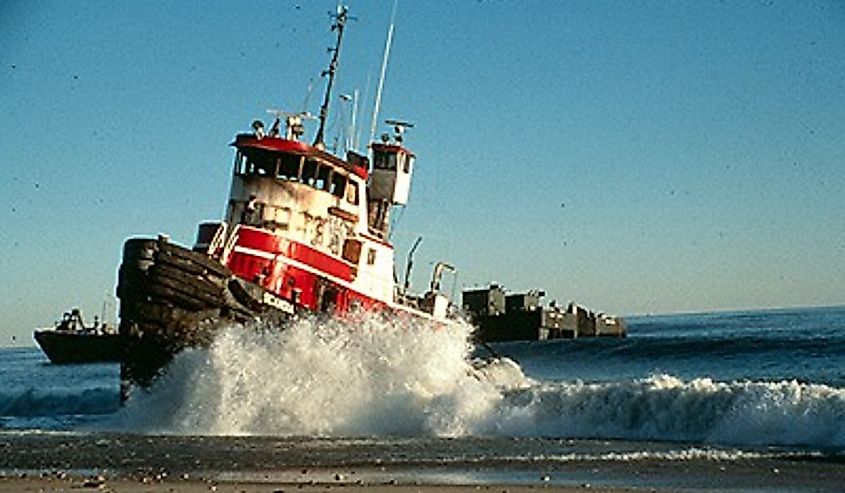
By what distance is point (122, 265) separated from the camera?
17406mm

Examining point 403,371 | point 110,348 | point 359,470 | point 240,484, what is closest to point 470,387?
point 403,371

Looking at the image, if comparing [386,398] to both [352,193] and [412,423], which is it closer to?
[412,423]

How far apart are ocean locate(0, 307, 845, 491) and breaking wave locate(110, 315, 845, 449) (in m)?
0.02

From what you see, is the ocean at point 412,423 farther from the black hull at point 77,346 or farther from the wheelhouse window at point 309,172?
the black hull at point 77,346

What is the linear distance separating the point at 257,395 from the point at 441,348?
3.49 meters

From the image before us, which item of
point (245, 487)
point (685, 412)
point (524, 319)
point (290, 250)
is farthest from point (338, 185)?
point (524, 319)

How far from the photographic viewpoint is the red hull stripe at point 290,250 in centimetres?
1908

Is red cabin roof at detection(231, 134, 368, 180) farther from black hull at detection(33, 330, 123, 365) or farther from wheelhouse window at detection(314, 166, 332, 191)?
black hull at detection(33, 330, 123, 365)

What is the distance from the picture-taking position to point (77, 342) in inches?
2266

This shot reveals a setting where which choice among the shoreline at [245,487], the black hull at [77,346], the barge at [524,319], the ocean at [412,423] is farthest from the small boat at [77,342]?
the shoreline at [245,487]

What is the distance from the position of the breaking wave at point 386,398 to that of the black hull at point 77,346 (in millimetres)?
38844

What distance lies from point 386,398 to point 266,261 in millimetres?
3332

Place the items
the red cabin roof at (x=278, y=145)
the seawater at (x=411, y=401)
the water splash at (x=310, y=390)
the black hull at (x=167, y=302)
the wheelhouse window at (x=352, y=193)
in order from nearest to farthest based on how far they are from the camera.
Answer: the seawater at (x=411, y=401) < the black hull at (x=167, y=302) < the water splash at (x=310, y=390) < the red cabin roof at (x=278, y=145) < the wheelhouse window at (x=352, y=193)

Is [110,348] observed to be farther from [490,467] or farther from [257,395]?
[490,467]
